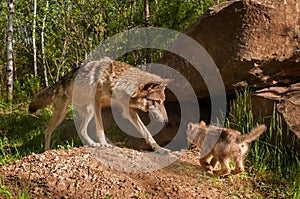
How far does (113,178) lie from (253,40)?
352cm

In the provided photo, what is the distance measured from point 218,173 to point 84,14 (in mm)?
10475

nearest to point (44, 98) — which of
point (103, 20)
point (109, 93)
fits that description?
point (109, 93)

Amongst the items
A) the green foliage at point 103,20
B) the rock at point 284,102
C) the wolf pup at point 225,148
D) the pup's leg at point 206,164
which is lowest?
the pup's leg at point 206,164

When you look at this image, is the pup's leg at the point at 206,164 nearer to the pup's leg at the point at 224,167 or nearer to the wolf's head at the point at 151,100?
the pup's leg at the point at 224,167

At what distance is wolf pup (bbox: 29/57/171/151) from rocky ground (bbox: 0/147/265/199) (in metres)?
0.89

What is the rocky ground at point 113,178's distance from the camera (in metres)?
Answer: 4.00

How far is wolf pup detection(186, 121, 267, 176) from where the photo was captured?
4699 mm

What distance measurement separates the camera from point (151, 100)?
590 cm

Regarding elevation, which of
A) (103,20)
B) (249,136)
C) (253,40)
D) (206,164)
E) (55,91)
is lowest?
(206,164)

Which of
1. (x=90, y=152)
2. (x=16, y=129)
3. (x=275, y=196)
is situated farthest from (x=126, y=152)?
(x=16, y=129)

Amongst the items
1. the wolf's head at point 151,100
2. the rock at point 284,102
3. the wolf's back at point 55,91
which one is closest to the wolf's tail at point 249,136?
the rock at point 284,102

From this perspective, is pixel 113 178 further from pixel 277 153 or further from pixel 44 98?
pixel 44 98

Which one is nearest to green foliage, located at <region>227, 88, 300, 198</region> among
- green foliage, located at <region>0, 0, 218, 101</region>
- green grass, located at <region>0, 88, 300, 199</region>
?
green grass, located at <region>0, 88, 300, 199</region>

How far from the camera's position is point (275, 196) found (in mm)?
4777
